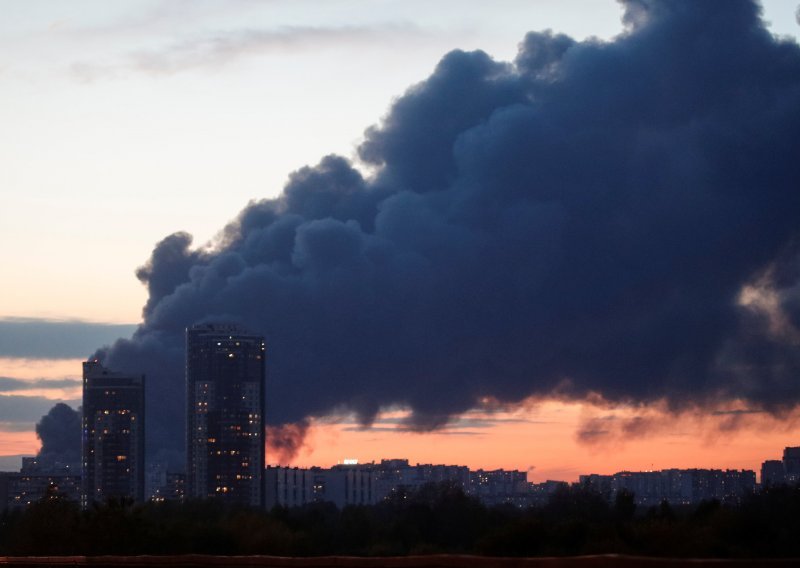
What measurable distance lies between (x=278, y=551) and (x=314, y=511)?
86.8m

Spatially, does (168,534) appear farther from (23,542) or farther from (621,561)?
(621,561)

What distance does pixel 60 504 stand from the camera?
89.2m

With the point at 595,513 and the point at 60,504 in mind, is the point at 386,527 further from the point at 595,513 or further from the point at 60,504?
the point at 60,504

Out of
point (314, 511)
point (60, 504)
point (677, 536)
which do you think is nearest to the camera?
point (677, 536)

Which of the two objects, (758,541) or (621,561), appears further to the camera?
(758,541)

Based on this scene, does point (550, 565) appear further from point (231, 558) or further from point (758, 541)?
point (758, 541)

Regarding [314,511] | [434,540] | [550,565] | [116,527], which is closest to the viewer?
[550,565]

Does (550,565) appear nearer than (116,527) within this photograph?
Yes

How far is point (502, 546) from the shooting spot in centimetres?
5350

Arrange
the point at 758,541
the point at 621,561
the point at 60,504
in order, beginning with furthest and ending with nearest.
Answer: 1. the point at 60,504
2. the point at 758,541
3. the point at 621,561

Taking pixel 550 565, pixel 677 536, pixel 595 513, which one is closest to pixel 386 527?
pixel 595 513

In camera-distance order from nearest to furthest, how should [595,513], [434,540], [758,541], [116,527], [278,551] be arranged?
[758,541], [278,551], [116,527], [434,540], [595,513]

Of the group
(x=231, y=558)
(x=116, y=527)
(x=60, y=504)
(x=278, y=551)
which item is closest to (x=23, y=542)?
(x=60, y=504)

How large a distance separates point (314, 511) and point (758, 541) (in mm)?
96777
